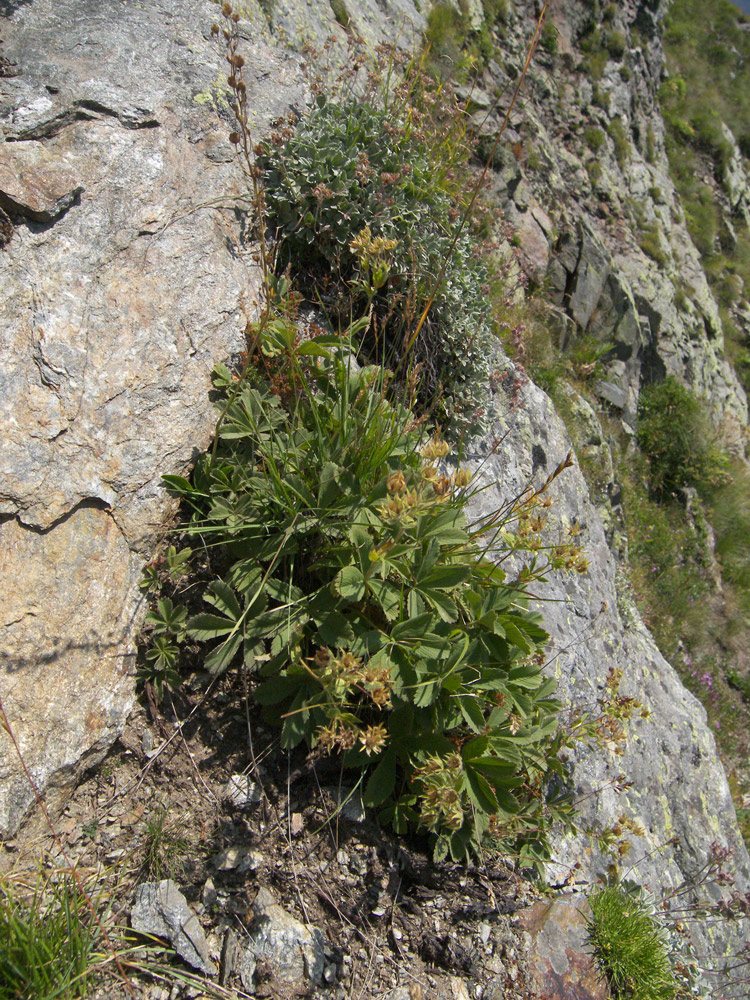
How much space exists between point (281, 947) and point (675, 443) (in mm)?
9393

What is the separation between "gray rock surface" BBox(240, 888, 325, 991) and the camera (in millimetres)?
2314

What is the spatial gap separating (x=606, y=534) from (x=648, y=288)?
6849 millimetres

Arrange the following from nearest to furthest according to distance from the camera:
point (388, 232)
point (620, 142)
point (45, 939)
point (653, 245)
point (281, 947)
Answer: point (45, 939) → point (281, 947) → point (388, 232) → point (653, 245) → point (620, 142)

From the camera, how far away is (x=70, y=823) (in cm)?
237

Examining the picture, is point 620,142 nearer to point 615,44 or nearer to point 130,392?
point 615,44

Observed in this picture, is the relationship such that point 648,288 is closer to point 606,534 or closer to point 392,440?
point 606,534

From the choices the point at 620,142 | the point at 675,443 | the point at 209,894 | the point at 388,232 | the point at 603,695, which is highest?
the point at 620,142

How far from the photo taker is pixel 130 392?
2.92 metres

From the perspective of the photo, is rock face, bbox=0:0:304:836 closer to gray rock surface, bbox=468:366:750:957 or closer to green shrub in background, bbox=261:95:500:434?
green shrub in background, bbox=261:95:500:434

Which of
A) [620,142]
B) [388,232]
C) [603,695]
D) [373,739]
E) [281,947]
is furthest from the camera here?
[620,142]

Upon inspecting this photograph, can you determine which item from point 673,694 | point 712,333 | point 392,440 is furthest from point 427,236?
point 712,333

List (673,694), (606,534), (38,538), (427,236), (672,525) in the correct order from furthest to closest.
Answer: (672,525)
(606,534)
(673,694)
(427,236)
(38,538)

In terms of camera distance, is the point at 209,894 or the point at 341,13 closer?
the point at 209,894

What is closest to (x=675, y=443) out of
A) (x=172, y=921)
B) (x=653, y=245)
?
(x=653, y=245)
